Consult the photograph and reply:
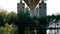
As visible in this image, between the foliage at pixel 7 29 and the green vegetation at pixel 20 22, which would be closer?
the foliage at pixel 7 29

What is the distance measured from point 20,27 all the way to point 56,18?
1.27 metres

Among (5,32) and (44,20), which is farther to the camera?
(44,20)

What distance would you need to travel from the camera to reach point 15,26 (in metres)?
6.00

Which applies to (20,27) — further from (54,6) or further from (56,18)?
(54,6)

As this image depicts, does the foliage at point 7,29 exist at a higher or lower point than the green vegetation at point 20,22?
lower

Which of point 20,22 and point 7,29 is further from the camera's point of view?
point 20,22

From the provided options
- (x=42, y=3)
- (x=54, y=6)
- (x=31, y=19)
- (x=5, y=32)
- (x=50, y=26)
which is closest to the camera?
(x=5, y=32)

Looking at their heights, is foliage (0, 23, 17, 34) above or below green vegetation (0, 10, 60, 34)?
below

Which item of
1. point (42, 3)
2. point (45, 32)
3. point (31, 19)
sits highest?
point (42, 3)

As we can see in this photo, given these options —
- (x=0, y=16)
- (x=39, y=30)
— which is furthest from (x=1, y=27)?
(x=39, y=30)

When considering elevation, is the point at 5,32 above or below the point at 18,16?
below

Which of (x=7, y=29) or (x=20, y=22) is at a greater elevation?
(x=20, y=22)

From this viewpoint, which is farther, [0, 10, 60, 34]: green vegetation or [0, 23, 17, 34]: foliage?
[0, 10, 60, 34]: green vegetation

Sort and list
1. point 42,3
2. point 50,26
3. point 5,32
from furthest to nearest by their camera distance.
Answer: point 42,3 → point 50,26 → point 5,32
